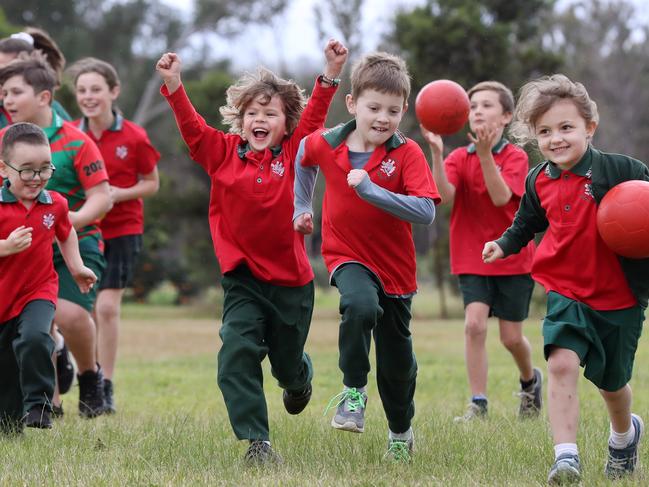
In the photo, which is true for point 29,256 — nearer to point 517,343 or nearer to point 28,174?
point 28,174

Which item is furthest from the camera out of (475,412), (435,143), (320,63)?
(320,63)

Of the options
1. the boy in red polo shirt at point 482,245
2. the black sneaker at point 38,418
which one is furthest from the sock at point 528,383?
the black sneaker at point 38,418

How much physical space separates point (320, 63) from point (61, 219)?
85.7 feet

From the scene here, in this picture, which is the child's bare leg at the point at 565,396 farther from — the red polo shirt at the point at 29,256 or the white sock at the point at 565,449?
the red polo shirt at the point at 29,256

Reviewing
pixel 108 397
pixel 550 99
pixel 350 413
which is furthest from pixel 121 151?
pixel 550 99

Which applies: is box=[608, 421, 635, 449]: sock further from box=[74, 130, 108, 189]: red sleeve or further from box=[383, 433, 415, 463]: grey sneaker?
box=[74, 130, 108, 189]: red sleeve

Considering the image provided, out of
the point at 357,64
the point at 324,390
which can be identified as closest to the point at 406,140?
the point at 357,64

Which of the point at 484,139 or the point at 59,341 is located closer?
the point at 484,139

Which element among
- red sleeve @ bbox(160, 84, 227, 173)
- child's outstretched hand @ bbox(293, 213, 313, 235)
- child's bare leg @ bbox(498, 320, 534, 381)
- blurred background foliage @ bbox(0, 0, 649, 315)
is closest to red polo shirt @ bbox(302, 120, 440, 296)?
child's outstretched hand @ bbox(293, 213, 313, 235)

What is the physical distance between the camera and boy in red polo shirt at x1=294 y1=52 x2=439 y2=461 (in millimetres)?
5422

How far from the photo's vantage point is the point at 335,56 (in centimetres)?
586

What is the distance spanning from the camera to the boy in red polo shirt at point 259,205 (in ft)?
19.1

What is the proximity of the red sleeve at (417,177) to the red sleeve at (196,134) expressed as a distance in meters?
1.12

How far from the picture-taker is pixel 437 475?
5.24 meters
